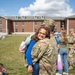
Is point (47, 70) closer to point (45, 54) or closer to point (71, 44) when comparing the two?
point (45, 54)

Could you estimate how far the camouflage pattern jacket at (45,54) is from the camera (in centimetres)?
393

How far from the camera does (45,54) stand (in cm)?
396

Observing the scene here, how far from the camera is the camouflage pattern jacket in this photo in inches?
155

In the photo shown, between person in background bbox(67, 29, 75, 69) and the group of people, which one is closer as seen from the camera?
the group of people

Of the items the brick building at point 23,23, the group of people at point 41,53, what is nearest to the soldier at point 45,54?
the group of people at point 41,53

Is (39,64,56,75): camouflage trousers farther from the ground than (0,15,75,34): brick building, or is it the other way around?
(0,15,75,34): brick building

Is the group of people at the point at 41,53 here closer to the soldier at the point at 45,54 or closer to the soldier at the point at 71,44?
the soldier at the point at 45,54

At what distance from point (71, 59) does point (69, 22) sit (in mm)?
53703

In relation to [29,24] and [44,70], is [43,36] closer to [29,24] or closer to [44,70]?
[44,70]

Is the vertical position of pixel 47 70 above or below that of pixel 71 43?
below

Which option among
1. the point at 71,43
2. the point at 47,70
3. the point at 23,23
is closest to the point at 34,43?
the point at 47,70

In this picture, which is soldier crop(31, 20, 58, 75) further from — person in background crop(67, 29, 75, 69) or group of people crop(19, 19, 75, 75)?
person in background crop(67, 29, 75, 69)

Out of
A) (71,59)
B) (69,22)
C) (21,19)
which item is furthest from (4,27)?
(71,59)

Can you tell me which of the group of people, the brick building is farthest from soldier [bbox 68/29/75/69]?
the brick building
